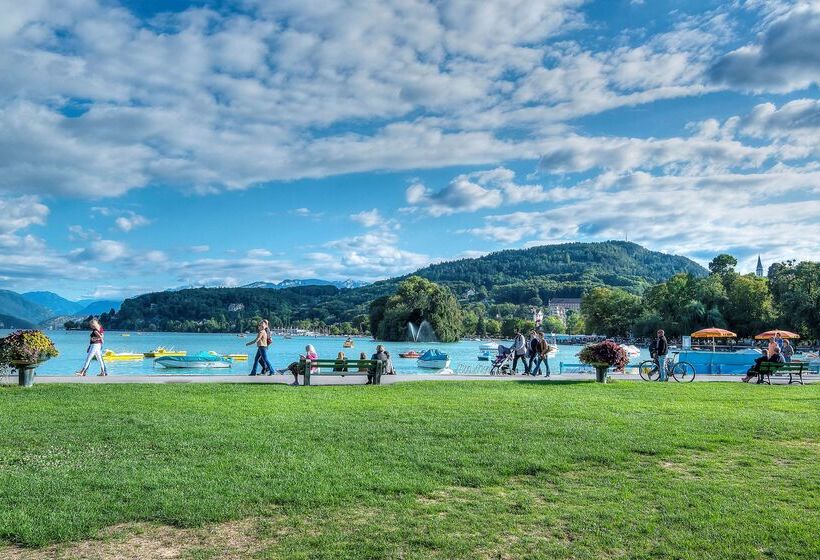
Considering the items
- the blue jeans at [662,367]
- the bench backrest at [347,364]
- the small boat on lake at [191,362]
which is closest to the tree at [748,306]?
the small boat on lake at [191,362]

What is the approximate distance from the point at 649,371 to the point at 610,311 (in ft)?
404

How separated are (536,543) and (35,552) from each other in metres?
4.45

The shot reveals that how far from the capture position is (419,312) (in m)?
116

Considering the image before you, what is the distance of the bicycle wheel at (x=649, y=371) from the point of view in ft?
82.9

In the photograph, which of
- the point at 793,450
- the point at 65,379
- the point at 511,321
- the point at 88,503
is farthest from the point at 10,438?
the point at 511,321

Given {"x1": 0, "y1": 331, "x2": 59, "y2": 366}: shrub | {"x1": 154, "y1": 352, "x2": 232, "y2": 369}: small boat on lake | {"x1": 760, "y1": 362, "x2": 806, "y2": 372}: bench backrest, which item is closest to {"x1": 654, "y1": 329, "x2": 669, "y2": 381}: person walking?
{"x1": 760, "y1": 362, "x2": 806, "y2": 372}: bench backrest

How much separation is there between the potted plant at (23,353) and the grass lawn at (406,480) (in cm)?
329

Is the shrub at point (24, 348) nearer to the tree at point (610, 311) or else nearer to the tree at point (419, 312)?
the tree at point (419, 312)

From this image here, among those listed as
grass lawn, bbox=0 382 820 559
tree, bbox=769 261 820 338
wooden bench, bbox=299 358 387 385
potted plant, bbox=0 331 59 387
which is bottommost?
grass lawn, bbox=0 382 820 559

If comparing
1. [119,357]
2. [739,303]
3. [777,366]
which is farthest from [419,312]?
[777,366]

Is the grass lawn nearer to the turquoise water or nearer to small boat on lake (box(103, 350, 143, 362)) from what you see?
the turquoise water

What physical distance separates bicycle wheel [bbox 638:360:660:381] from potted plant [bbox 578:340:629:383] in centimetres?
349

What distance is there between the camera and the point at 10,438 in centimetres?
1036

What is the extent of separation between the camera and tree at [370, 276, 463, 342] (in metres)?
115
